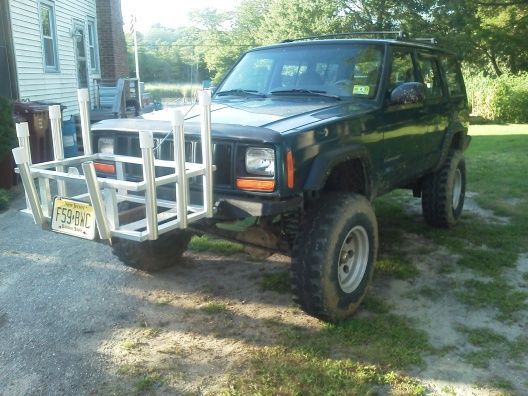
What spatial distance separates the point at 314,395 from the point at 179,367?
2.68 feet

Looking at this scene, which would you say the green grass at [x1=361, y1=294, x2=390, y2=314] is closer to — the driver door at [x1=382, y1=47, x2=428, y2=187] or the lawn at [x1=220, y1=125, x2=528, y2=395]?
the lawn at [x1=220, y1=125, x2=528, y2=395]

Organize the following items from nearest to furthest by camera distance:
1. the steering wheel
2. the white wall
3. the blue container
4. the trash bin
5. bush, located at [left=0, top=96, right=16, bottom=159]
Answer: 1. the steering wheel
2. bush, located at [left=0, top=96, right=16, bottom=159]
3. the trash bin
4. the blue container
5. the white wall

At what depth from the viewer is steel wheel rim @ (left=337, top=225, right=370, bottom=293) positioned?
386cm

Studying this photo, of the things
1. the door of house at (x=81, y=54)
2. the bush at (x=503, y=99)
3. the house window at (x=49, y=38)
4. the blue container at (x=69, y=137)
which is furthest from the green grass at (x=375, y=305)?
the bush at (x=503, y=99)

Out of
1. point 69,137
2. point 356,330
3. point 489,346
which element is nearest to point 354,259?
point 356,330

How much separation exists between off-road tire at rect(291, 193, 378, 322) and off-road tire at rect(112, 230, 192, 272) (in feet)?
4.19

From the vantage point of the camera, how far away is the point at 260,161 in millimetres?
3342

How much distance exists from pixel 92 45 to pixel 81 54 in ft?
3.79

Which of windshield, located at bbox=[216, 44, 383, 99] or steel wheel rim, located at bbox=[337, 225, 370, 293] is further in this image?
windshield, located at bbox=[216, 44, 383, 99]

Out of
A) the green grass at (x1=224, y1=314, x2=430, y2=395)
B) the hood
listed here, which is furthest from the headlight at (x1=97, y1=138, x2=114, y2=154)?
the green grass at (x1=224, y1=314, x2=430, y2=395)

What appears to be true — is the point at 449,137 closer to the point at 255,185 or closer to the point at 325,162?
the point at 325,162

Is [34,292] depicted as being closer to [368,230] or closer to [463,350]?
[368,230]

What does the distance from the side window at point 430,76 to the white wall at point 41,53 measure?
8578 millimetres

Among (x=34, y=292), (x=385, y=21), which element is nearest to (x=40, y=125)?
(x=34, y=292)
